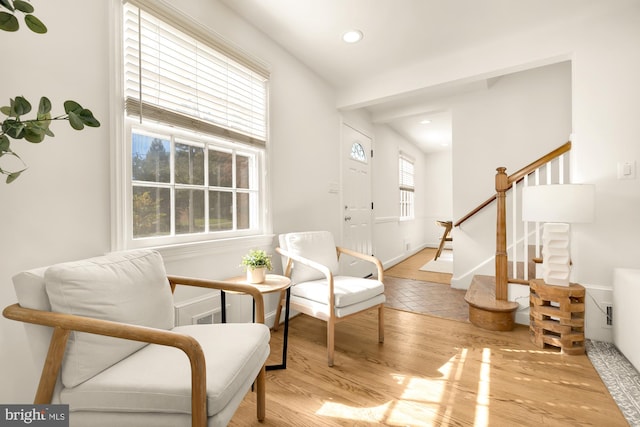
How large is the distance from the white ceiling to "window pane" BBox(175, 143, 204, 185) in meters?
1.13

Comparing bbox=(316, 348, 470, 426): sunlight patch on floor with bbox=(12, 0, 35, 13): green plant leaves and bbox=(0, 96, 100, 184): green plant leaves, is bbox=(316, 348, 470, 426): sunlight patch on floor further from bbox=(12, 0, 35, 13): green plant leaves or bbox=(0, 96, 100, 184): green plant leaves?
bbox=(12, 0, 35, 13): green plant leaves

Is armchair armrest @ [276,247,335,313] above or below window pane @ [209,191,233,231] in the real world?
below

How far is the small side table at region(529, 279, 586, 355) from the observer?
204 cm

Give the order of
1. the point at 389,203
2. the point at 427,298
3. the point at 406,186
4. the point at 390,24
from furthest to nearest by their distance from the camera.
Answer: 1. the point at 406,186
2. the point at 389,203
3. the point at 427,298
4. the point at 390,24

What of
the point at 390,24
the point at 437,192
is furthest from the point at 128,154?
the point at 437,192

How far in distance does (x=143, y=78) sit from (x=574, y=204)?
2.81 meters

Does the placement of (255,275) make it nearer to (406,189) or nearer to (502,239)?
(502,239)

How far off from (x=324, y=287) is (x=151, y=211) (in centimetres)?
123

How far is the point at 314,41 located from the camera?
2.63m

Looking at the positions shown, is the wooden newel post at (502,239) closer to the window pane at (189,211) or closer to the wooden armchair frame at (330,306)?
the wooden armchair frame at (330,306)

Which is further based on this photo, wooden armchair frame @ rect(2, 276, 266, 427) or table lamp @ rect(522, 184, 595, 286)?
table lamp @ rect(522, 184, 595, 286)

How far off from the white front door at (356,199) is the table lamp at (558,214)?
196 cm

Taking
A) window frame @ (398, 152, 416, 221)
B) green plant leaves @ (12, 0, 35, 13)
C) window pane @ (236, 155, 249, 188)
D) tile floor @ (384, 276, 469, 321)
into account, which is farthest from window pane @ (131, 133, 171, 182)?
window frame @ (398, 152, 416, 221)

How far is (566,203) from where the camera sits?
1.99 m
